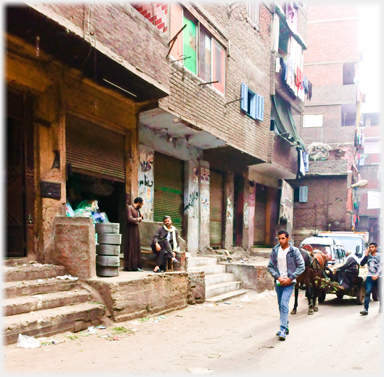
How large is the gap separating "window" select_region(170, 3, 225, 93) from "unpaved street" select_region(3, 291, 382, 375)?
6.66 m

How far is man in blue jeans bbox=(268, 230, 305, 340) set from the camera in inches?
243

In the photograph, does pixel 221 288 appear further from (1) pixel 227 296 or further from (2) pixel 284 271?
(2) pixel 284 271

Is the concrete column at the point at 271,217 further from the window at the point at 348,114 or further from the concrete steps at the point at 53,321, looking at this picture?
the concrete steps at the point at 53,321

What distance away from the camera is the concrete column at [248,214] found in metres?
17.2

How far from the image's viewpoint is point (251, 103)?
50.7 feet

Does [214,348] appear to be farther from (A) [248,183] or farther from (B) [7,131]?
(A) [248,183]

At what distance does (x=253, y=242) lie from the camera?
18.7 meters

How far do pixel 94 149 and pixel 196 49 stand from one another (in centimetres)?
488

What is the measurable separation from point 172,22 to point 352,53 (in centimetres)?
2430

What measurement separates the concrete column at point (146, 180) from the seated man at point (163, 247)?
5.88ft

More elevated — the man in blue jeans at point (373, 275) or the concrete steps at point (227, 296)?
the man in blue jeans at point (373, 275)

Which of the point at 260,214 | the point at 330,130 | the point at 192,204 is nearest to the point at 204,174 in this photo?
the point at 192,204

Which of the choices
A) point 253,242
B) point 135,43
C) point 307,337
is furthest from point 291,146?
point 307,337

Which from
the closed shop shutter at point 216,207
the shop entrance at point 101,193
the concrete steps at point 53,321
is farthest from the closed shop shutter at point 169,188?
the concrete steps at point 53,321
